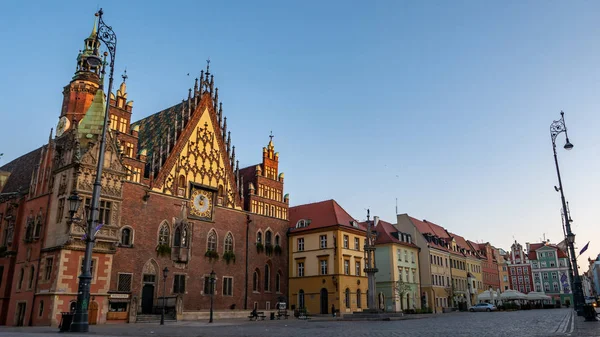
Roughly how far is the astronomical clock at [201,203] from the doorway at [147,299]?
8.07 m

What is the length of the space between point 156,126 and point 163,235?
1375 centimetres

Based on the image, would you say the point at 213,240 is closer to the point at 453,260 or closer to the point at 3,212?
the point at 3,212

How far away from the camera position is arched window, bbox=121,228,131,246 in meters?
39.1

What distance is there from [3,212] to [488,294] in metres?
59.9

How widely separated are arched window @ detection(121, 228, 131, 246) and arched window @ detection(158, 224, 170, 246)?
3.20 meters

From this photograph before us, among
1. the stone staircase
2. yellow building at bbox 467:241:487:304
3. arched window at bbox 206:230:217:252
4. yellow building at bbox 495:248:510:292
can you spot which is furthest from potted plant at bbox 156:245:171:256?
yellow building at bbox 495:248:510:292

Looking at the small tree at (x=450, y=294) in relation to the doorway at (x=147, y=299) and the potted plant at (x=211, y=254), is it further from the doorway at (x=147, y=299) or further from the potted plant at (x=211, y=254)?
the doorway at (x=147, y=299)

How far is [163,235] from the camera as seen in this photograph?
42781 mm

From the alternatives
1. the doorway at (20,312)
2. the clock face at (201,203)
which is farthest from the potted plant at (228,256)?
the doorway at (20,312)

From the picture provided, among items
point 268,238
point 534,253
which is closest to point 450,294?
point 268,238

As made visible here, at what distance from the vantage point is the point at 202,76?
168 feet

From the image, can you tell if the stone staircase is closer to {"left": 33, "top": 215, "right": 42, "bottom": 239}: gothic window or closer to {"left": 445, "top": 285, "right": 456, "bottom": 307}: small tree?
{"left": 33, "top": 215, "right": 42, "bottom": 239}: gothic window

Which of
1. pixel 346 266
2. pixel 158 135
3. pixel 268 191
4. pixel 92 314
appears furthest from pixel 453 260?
pixel 92 314

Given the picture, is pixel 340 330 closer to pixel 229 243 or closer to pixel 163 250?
pixel 163 250
